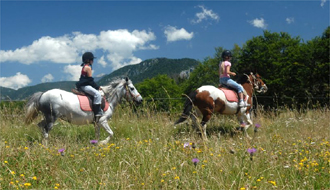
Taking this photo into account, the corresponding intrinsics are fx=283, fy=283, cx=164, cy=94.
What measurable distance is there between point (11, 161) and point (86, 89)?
3.08 m

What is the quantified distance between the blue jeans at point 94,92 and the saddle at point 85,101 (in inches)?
4.6

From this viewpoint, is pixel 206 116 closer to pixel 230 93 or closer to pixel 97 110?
pixel 230 93

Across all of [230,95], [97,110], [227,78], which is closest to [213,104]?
[230,95]

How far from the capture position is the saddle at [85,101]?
6441 mm

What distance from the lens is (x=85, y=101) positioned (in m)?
6.51

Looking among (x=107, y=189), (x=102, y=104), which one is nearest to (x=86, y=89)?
(x=102, y=104)

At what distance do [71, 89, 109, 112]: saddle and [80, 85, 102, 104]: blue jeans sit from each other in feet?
0.38

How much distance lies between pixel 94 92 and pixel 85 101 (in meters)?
0.29

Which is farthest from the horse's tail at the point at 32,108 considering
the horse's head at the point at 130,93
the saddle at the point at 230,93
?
the saddle at the point at 230,93

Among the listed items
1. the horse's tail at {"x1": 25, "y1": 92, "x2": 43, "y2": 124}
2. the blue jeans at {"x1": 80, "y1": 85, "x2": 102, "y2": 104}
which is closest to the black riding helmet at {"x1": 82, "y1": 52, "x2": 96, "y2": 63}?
the blue jeans at {"x1": 80, "y1": 85, "x2": 102, "y2": 104}

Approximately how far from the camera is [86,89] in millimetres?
6594

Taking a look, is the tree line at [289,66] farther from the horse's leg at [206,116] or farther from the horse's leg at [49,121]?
the horse's leg at [49,121]

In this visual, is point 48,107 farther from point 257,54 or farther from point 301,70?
point 257,54

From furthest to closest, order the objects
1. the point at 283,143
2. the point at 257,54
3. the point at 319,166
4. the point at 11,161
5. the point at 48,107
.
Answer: the point at 257,54 < the point at 48,107 < the point at 283,143 < the point at 11,161 < the point at 319,166
